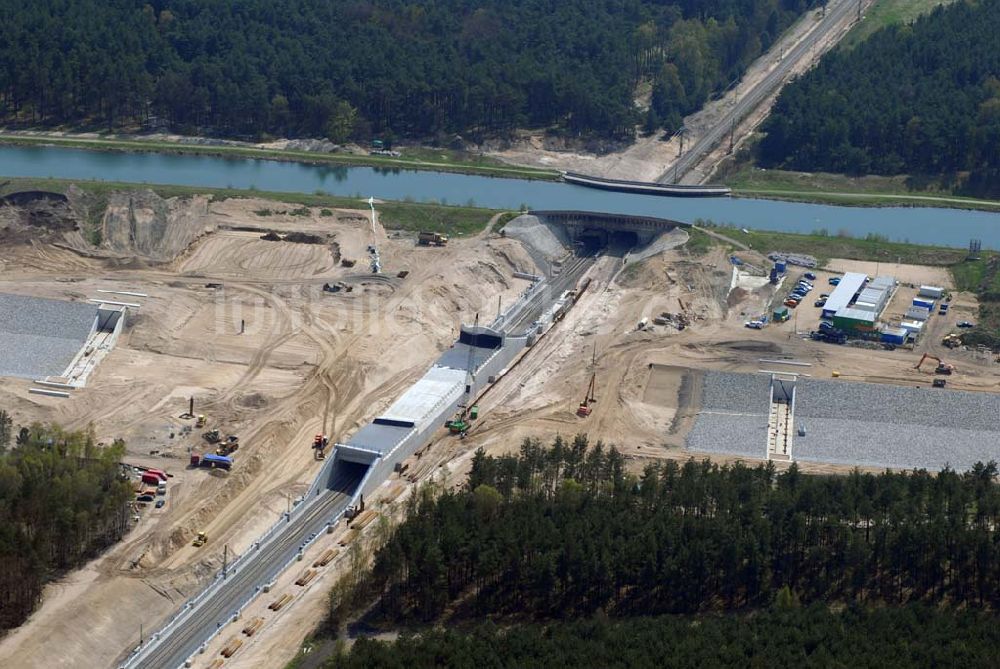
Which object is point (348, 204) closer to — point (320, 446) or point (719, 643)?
point (320, 446)

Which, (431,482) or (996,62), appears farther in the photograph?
(996,62)

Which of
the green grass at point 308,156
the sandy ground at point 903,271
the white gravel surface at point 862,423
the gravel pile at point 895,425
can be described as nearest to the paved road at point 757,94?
the green grass at point 308,156

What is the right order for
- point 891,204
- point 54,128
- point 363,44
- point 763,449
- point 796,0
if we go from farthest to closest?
point 796,0 < point 363,44 < point 54,128 < point 891,204 < point 763,449

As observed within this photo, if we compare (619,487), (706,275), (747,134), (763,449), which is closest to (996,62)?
(747,134)

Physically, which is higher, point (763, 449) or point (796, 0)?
point (796, 0)

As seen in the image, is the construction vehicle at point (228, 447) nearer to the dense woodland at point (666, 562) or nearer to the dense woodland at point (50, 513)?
the dense woodland at point (50, 513)

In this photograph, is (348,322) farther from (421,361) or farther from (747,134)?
(747,134)

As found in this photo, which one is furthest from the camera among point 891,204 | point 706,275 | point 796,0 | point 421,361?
point 796,0
